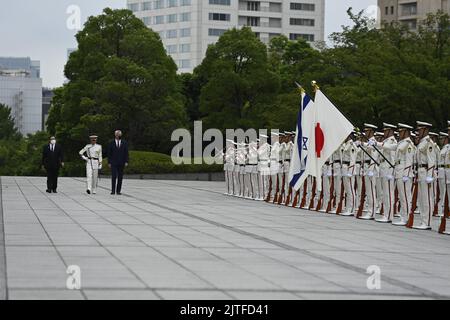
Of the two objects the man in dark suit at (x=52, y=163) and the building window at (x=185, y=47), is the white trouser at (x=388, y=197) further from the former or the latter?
the building window at (x=185, y=47)

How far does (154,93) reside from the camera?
58.3 metres

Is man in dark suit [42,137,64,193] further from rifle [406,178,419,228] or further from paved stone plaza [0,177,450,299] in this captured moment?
rifle [406,178,419,228]

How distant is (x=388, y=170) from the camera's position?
21469mm

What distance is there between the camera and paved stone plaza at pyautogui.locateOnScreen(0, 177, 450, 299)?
9875 millimetres

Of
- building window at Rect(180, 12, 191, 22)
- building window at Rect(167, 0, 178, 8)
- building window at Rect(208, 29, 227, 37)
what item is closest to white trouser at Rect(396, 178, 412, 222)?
building window at Rect(208, 29, 227, 37)

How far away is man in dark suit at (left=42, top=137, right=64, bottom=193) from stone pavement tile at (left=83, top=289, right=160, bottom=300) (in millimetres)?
21549

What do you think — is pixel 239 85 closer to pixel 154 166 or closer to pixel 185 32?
pixel 154 166

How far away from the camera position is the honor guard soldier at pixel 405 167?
20250 mm

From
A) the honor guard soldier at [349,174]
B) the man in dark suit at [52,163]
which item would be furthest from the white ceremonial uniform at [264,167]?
the man in dark suit at [52,163]

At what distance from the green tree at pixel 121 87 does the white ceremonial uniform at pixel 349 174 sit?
110ft

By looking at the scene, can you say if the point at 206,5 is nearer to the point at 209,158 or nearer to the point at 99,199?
the point at 209,158
